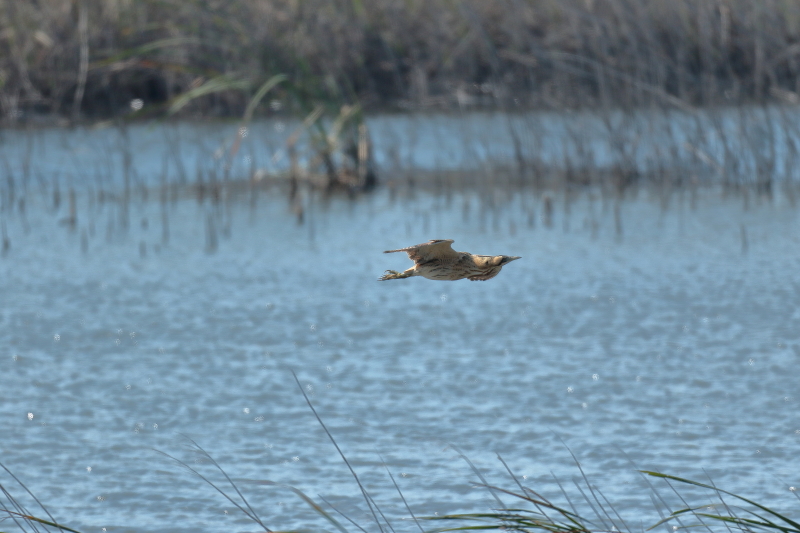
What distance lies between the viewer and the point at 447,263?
1729 millimetres

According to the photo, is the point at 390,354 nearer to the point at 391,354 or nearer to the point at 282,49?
the point at 391,354

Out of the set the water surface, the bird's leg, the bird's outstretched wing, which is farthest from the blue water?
the bird's outstretched wing

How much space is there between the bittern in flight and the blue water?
2.52 metres

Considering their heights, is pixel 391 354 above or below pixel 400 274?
below

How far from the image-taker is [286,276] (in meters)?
7.77

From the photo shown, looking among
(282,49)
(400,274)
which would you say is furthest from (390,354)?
(282,49)

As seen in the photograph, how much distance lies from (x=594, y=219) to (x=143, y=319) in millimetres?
3429

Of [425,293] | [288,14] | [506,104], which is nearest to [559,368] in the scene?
[425,293]

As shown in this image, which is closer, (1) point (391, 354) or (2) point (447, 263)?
(2) point (447, 263)

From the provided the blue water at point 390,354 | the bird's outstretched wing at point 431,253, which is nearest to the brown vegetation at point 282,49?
the blue water at point 390,354

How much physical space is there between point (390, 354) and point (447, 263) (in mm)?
4388

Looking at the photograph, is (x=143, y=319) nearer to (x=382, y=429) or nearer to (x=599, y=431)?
(x=382, y=429)

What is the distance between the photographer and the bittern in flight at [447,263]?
1655 mm

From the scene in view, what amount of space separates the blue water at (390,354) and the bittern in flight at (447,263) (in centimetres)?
252
